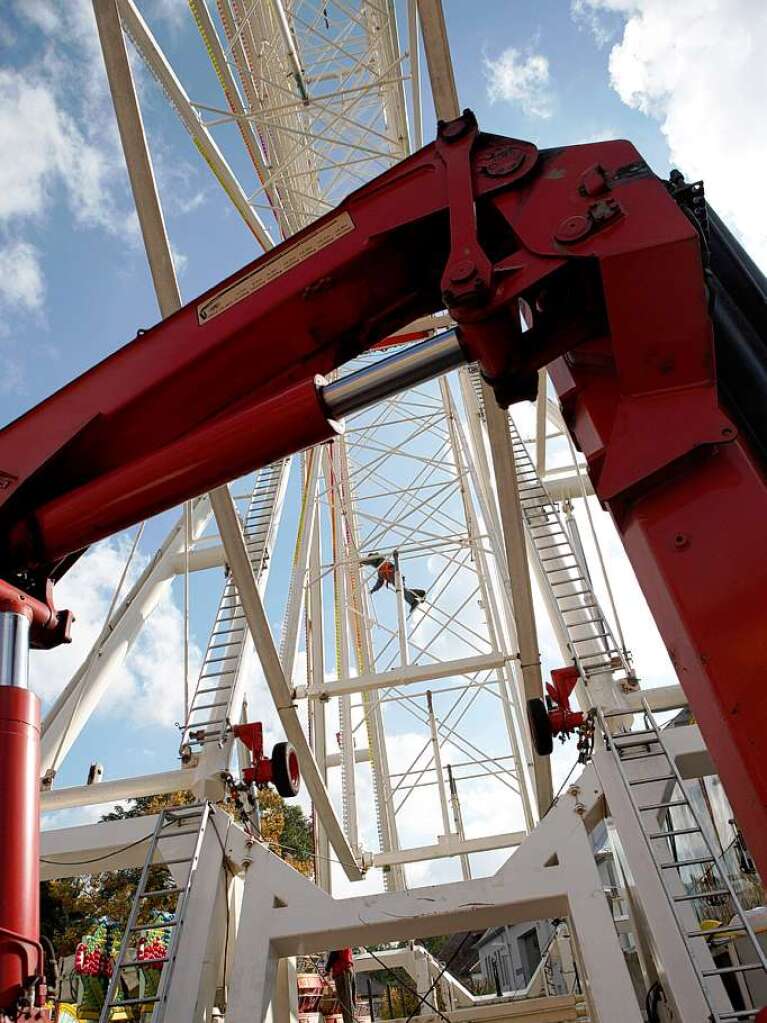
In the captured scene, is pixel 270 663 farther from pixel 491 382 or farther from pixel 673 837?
pixel 491 382

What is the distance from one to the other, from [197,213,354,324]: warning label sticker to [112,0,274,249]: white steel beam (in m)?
3.98

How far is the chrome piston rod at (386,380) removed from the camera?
298 cm

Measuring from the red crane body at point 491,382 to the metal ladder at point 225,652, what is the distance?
2.87m

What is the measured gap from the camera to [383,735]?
42.6ft

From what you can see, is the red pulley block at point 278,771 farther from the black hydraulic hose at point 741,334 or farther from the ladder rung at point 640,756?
the black hydraulic hose at point 741,334

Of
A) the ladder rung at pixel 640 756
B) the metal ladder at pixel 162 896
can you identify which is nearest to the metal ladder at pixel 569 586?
the ladder rung at pixel 640 756

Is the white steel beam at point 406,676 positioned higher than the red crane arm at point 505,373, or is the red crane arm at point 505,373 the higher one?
the white steel beam at point 406,676

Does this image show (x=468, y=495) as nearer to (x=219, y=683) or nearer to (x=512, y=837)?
(x=512, y=837)

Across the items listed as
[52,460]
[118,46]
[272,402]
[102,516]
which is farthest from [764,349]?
[118,46]

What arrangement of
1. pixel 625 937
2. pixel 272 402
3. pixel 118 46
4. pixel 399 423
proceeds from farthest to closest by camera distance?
pixel 399 423 → pixel 625 937 → pixel 118 46 → pixel 272 402

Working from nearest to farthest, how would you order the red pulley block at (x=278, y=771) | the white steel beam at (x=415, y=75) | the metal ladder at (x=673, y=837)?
the metal ladder at (x=673, y=837) → the red pulley block at (x=278, y=771) → the white steel beam at (x=415, y=75)

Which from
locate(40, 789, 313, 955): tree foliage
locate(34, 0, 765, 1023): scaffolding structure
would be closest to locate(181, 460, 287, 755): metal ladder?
locate(34, 0, 765, 1023): scaffolding structure

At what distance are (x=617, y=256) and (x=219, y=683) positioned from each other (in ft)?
20.6

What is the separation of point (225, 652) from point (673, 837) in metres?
4.79
